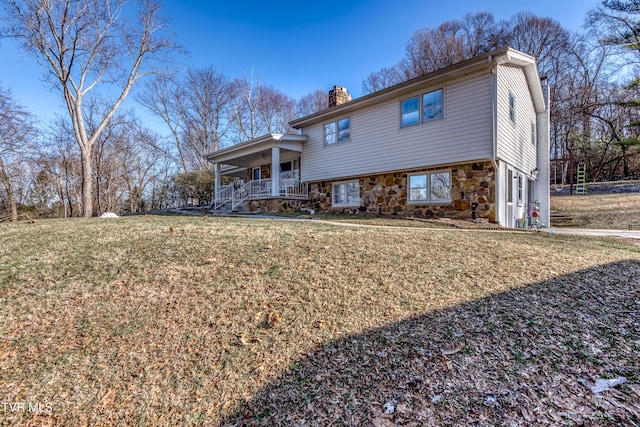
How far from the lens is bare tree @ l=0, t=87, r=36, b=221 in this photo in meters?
12.5

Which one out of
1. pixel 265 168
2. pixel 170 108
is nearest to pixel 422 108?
pixel 265 168

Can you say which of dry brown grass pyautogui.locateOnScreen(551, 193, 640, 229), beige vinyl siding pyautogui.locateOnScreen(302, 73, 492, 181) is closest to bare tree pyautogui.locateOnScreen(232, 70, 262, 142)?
beige vinyl siding pyautogui.locateOnScreen(302, 73, 492, 181)

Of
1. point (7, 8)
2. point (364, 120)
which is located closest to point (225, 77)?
point (7, 8)

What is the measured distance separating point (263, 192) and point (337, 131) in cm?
441

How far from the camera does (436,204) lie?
31.2ft

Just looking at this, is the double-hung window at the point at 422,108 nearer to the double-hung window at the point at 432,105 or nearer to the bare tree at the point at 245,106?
the double-hung window at the point at 432,105

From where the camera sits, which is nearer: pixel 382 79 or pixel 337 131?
pixel 337 131

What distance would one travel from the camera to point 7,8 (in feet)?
32.7

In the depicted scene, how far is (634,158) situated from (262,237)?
26.2 meters

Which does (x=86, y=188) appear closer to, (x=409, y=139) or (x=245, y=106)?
(x=409, y=139)

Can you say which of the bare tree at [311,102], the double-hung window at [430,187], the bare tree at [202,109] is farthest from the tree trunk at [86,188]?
the bare tree at [311,102]

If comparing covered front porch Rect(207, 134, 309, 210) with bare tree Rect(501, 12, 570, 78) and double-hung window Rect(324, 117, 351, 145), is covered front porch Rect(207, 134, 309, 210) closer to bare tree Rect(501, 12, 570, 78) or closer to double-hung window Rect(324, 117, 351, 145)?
double-hung window Rect(324, 117, 351, 145)

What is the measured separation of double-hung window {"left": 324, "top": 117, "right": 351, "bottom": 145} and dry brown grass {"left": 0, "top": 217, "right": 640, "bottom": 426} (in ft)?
27.3

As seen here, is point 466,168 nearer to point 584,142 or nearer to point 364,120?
point 364,120
